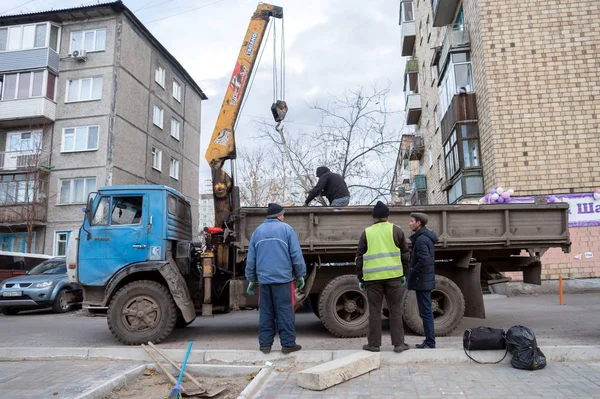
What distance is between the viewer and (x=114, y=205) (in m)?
7.29

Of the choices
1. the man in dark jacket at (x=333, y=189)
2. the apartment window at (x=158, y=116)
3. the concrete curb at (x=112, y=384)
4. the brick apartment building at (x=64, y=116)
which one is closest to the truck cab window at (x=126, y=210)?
the concrete curb at (x=112, y=384)

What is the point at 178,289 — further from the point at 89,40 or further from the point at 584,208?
the point at 89,40

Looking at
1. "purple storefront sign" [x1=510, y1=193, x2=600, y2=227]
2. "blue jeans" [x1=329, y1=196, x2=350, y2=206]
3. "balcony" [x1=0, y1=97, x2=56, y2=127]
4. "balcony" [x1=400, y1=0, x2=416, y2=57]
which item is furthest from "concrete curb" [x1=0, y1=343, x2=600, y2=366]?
"balcony" [x1=400, y1=0, x2=416, y2=57]

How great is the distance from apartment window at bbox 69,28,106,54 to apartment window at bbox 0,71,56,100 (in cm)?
218

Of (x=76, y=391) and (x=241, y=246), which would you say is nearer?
A: (x=76, y=391)

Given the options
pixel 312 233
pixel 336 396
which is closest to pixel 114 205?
pixel 312 233

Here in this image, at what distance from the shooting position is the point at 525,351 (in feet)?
15.7

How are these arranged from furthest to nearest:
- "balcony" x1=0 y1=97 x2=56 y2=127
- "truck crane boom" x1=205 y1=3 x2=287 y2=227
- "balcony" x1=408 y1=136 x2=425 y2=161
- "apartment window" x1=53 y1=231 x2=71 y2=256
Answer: "balcony" x1=408 y1=136 x2=425 y2=161, "balcony" x1=0 y1=97 x2=56 y2=127, "apartment window" x1=53 y1=231 x2=71 y2=256, "truck crane boom" x1=205 y1=3 x2=287 y2=227

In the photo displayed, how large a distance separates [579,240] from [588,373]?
39.0 feet

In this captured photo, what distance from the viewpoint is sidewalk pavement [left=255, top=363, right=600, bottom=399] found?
4.01 meters

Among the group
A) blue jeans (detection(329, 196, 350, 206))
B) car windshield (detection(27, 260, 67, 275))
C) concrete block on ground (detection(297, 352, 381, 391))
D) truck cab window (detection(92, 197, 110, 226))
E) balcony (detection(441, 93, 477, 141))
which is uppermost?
balcony (detection(441, 93, 477, 141))

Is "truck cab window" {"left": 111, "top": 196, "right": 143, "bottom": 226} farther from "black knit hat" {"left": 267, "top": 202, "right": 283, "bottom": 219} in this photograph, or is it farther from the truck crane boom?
"black knit hat" {"left": 267, "top": 202, "right": 283, "bottom": 219}

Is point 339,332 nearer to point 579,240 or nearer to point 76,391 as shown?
point 76,391

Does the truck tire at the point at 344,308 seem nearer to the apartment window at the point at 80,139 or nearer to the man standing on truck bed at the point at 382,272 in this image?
the man standing on truck bed at the point at 382,272
